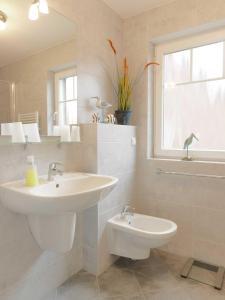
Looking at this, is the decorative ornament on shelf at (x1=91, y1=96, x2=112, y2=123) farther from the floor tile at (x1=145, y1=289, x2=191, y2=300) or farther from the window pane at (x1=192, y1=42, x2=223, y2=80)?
the floor tile at (x1=145, y1=289, x2=191, y2=300)

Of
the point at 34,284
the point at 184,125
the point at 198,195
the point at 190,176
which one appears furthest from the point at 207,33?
the point at 34,284

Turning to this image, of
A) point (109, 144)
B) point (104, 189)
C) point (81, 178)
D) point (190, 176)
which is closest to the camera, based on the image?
point (104, 189)

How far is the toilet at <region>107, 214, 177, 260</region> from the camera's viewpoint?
161cm

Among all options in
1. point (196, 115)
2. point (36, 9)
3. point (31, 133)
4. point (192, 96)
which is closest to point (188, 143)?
point (196, 115)

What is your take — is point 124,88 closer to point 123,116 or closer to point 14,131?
point 123,116

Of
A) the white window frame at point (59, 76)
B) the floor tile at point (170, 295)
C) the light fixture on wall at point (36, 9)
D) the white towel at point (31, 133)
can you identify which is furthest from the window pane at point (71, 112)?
the floor tile at point (170, 295)

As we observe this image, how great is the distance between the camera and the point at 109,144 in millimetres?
1842

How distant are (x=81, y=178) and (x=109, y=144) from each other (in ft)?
1.41

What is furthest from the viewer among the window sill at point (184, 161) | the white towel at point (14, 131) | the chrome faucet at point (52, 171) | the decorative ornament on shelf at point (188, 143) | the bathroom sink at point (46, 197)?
the decorative ornament on shelf at point (188, 143)

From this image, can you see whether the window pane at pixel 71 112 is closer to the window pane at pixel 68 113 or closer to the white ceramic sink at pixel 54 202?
the window pane at pixel 68 113

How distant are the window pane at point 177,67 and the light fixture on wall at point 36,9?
1.24 meters

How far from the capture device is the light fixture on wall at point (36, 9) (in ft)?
4.64

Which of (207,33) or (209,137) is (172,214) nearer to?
(209,137)

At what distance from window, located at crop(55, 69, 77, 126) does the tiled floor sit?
1.22 meters
